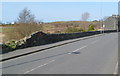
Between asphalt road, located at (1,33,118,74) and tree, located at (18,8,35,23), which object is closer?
asphalt road, located at (1,33,118,74)

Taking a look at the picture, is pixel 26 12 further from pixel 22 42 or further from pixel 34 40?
pixel 22 42

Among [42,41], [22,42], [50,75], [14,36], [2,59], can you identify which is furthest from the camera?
[14,36]

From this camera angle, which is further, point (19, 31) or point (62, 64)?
point (19, 31)

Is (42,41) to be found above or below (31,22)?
below

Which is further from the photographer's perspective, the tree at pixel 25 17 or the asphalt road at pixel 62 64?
the tree at pixel 25 17

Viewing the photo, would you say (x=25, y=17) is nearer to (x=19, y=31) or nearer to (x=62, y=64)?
(x=19, y=31)

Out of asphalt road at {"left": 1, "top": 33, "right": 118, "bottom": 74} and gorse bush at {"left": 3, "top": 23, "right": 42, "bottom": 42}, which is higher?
gorse bush at {"left": 3, "top": 23, "right": 42, "bottom": 42}

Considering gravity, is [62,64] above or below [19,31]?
below

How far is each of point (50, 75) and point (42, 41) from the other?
14.7 metres

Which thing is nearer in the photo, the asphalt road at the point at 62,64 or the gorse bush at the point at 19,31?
the asphalt road at the point at 62,64

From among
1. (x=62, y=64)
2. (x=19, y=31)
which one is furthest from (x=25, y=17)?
(x=62, y=64)

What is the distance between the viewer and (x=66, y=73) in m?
8.45

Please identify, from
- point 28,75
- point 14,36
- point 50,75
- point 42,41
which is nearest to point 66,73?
point 50,75

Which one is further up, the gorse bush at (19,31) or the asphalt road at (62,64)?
the gorse bush at (19,31)
